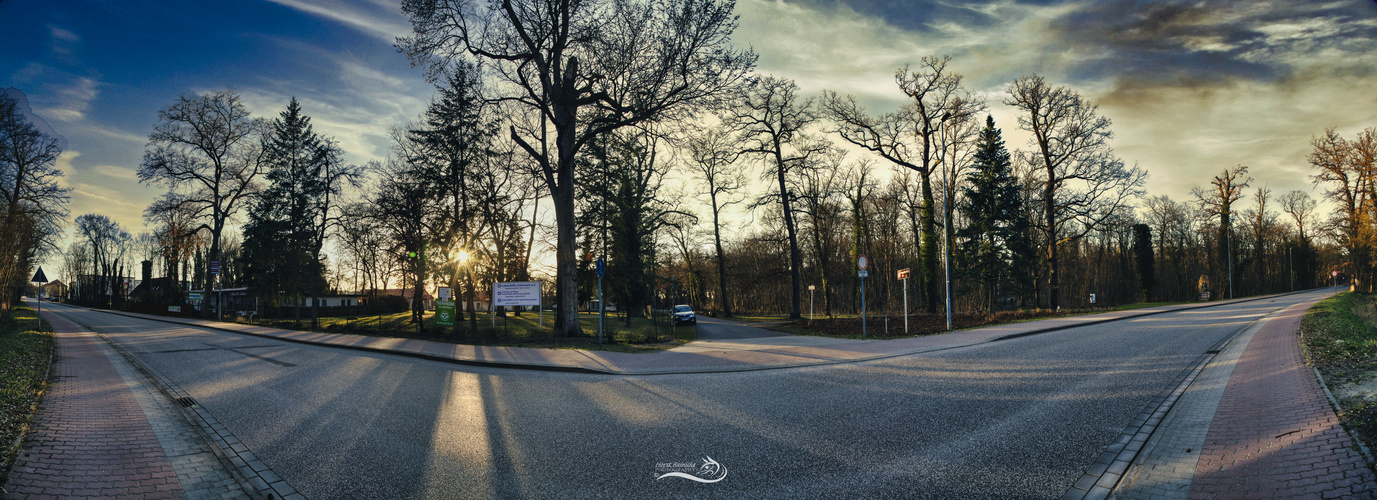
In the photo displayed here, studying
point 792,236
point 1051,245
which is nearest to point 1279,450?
point 792,236

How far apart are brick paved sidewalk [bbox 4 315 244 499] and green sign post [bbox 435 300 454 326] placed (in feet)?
37.2

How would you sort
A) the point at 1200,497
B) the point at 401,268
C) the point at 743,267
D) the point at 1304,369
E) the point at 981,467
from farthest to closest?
the point at 743,267 < the point at 401,268 < the point at 1304,369 < the point at 981,467 < the point at 1200,497

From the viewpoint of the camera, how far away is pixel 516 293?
62.1ft

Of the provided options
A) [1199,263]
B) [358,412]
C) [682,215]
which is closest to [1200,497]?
[358,412]

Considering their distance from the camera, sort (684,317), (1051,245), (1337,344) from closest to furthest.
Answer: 1. (1337,344)
2. (1051,245)
3. (684,317)

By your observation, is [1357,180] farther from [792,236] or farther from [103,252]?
[103,252]

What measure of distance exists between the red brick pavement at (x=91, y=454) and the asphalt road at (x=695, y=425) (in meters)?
0.83

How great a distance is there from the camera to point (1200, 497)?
3910 millimetres

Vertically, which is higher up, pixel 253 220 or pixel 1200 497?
pixel 253 220

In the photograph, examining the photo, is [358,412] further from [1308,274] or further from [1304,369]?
[1308,274]

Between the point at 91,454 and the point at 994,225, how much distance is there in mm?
36524

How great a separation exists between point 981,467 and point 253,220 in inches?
2025

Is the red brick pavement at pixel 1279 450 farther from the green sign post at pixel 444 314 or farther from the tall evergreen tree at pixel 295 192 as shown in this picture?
the tall evergreen tree at pixel 295 192

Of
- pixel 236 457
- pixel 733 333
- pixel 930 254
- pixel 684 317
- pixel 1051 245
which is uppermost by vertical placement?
pixel 1051 245
